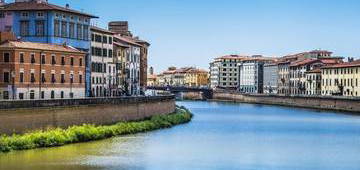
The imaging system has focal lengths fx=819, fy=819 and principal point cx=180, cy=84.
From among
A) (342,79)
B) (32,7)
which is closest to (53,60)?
(32,7)

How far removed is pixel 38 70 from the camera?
73438 millimetres

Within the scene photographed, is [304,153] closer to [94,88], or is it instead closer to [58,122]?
[58,122]

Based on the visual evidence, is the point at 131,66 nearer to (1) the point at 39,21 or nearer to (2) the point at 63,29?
(2) the point at 63,29

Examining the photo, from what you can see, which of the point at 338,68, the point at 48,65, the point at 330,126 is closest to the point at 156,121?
the point at 48,65

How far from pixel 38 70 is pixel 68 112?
37.5 ft

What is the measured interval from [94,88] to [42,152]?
45974mm

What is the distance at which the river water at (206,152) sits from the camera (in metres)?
49.3

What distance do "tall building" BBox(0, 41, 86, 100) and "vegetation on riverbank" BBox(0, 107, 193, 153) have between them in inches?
306

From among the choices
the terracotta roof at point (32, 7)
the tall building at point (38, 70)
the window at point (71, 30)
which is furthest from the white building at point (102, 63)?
the tall building at point (38, 70)

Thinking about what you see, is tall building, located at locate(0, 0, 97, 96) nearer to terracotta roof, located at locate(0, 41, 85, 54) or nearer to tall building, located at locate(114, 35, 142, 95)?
terracotta roof, located at locate(0, 41, 85, 54)

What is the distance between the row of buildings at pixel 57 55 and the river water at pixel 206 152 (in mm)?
10747

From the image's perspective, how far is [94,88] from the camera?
3900 inches

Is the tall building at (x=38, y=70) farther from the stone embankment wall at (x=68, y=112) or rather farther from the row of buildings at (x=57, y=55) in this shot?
the stone embankment wall at (x=68, y=112)

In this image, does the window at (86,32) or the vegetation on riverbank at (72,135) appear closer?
the vegetation on riverbank at (72,135)
